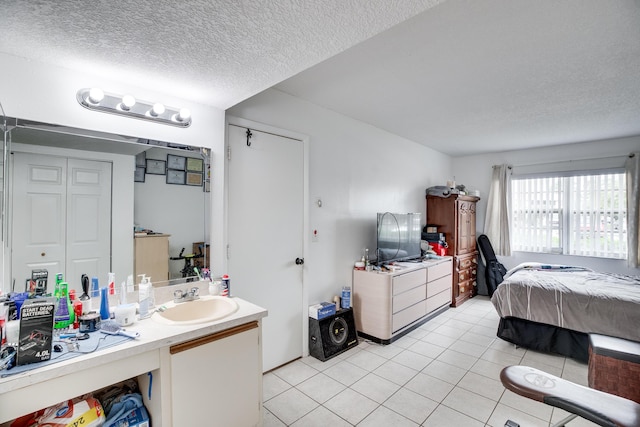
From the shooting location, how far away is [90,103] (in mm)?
1655

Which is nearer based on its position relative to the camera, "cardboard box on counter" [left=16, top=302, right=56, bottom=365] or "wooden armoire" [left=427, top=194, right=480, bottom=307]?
"cardboard box on counter" [left=16, top=302, right=56, bottom=365]

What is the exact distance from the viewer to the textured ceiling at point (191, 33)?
3.84ft

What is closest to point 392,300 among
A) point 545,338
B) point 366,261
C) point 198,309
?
point 366,261

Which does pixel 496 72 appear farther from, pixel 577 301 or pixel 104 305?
pixel 104 305

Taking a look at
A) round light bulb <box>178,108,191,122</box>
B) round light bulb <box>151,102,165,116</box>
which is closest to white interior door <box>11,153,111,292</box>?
round light bulb <box>151,102,165,116</box>

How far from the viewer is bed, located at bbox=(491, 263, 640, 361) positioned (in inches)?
102

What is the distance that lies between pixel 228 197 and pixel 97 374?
55.8 inches

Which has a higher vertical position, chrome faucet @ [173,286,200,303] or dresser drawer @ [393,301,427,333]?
chrome faucet @ [173,286,200,303]

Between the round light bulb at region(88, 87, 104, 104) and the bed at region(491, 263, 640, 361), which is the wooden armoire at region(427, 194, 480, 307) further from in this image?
the round light bulb at region(88, 87, 104, 104)

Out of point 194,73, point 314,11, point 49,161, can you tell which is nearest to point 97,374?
point 49,161

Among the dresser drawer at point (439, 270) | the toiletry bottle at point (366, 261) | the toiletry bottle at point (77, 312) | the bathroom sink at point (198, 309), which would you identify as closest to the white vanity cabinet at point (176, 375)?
the bathroom sink at point (198, 309)

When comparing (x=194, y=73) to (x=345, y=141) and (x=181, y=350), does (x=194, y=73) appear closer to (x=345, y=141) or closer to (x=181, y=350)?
(x=181, y=350)

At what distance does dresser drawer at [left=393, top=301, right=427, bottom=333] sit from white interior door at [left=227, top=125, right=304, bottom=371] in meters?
1.11

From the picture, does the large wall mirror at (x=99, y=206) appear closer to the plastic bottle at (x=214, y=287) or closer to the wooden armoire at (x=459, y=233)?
the plastic bottle at (x=214, y=287)
